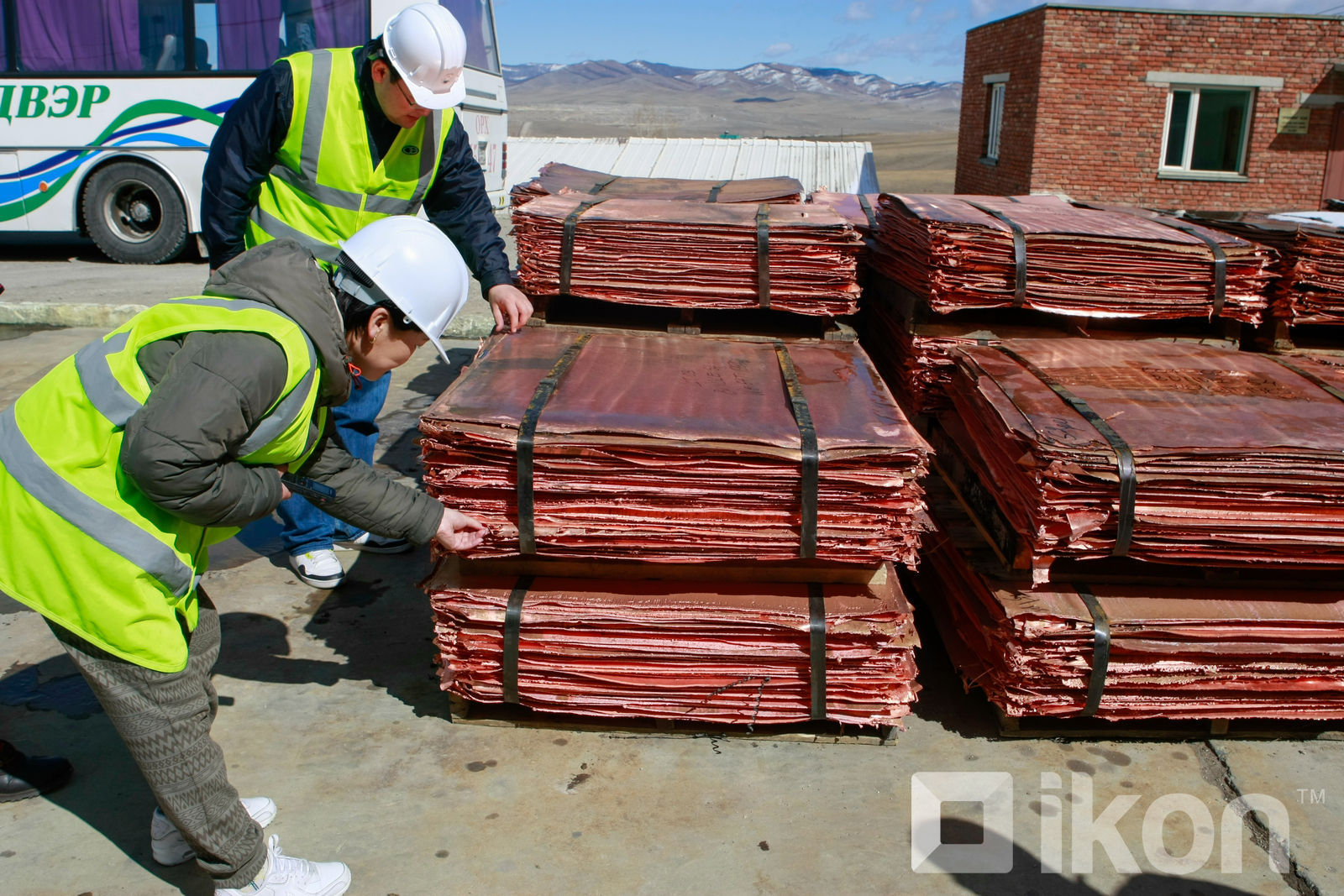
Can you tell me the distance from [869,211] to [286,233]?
3.25 meters

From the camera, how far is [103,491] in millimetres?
1978

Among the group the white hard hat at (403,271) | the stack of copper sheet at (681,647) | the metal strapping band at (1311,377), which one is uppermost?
the white hard hat at (403,271)

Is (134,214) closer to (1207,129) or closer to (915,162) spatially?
(1207,129)

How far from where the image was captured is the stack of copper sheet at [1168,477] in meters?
2.72

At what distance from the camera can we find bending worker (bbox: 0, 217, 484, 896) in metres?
1.91

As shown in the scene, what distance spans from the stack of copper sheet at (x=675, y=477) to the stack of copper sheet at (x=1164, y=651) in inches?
18.0

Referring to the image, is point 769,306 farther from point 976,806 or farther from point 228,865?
point 228,865

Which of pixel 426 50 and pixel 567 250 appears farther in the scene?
pixel 567 250

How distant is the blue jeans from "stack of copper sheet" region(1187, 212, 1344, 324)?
140 inches

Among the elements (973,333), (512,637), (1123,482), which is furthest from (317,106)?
(1123,482)

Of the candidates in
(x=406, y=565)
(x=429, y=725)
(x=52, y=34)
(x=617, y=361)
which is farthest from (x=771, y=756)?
(x=52, y=34)

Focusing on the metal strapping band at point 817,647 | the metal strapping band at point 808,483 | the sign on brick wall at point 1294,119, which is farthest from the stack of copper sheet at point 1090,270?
the sign on brick wall at point 1294,119

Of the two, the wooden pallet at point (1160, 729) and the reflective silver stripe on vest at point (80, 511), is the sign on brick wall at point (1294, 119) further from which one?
the reflective silver stripe on vest at point (80, 511)

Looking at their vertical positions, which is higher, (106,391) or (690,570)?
(106,391)
